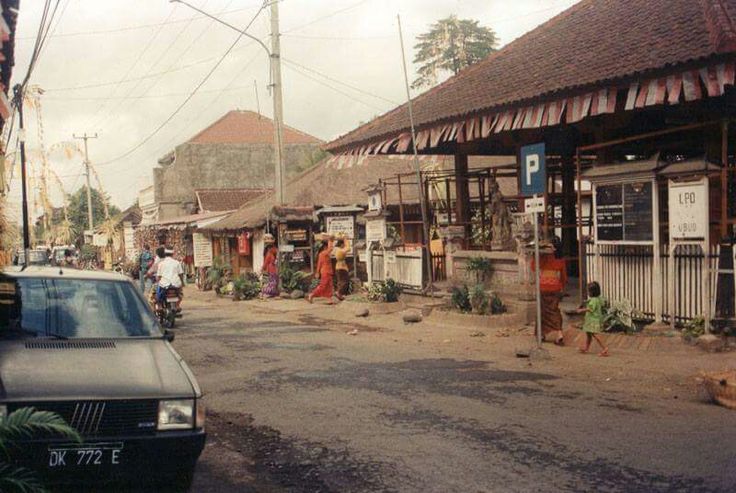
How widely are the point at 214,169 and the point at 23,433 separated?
51461 millimetres

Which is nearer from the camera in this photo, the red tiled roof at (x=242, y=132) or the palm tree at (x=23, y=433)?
the palm tree at (x=23, y=433)

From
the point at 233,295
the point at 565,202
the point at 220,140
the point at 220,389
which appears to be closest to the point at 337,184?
the point at 233,295

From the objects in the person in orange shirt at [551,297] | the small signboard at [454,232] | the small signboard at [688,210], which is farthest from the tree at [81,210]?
the small signboard at [688,210]

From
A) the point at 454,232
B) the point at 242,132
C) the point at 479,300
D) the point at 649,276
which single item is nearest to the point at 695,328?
the point at 649,276

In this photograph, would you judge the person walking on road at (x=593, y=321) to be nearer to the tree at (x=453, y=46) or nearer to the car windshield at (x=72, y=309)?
the car windshield at (x=72, y=309)

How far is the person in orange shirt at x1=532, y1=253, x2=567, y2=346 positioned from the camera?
1205 centimetres

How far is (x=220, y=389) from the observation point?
9.06m

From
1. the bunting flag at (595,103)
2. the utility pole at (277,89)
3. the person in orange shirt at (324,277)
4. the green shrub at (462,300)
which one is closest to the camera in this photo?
the bunting flag at (595,103)

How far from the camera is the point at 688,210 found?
10.7 m

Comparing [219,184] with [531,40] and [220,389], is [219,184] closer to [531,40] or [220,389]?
[531,40]

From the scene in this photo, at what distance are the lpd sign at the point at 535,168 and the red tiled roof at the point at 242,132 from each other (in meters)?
49.1

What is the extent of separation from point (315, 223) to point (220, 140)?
121 ft

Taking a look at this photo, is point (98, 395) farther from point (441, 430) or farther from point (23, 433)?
point (441, 430)

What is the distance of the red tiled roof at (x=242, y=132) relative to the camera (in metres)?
60.6
